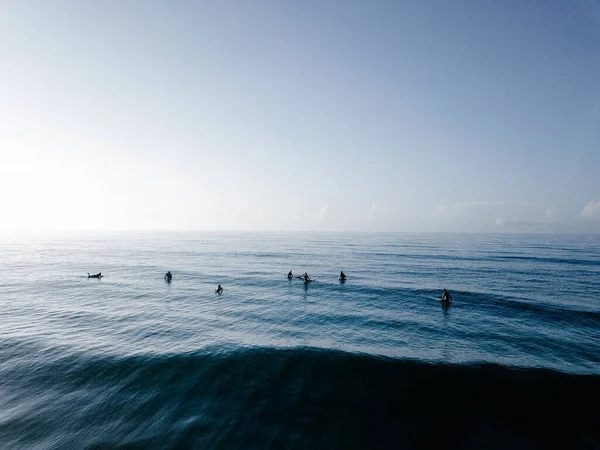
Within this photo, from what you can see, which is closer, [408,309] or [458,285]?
[408,309]

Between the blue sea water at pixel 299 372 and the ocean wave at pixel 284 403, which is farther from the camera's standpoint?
the blue sea water at pixel 299 372

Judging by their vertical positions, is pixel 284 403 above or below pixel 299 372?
below

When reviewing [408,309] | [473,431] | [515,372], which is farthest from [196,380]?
[408,309]

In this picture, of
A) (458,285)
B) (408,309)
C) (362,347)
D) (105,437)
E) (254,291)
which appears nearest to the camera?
(105,437)

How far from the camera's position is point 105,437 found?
1405 cm

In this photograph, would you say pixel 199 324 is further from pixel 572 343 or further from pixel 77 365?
pixel 572 343

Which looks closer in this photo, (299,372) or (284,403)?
(284,403)

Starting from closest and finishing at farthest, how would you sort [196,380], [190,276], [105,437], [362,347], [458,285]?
[105,437] < [196,380] < [362,347] < [458,285] < [190,276]

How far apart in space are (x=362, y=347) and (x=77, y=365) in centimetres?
2268

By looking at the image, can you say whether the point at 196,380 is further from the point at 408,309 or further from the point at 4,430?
the point at 408,309

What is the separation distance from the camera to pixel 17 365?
20.8 meters

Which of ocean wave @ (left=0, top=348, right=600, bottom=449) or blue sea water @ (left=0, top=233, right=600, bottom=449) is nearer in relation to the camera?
ocean wave @ (left=0, top=348, right=600, bottom=449)

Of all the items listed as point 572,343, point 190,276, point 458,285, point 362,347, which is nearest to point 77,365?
point 362,347

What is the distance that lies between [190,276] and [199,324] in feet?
102
